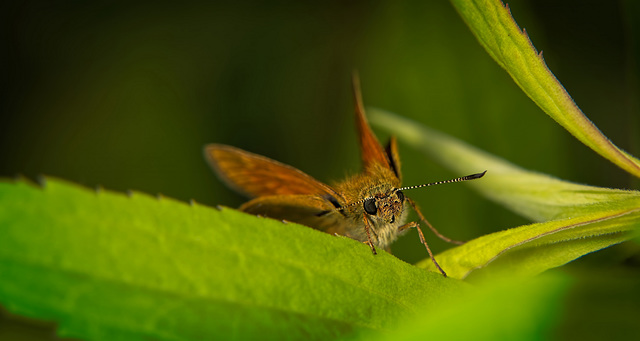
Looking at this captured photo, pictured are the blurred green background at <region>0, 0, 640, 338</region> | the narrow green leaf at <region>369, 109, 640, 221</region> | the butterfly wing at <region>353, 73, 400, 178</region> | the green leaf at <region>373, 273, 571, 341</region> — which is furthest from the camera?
the blurred green background at <region>0, 0, 640, 338</region>

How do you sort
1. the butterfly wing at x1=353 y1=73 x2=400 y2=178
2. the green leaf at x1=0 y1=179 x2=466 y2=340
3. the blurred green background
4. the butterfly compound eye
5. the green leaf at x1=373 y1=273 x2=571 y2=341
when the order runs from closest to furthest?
the green leaf at x1=373 y1=273 x2=571 y2=341 < the green leaf at x1=0 y1=179 x2=466 y2=340 < the butterfly wing at x1=353 y1=73 x2=400 y2=178 < the butterfly compound eye < the blurred green background

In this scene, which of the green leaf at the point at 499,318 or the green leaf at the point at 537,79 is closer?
the green leaf at the point at 499,318

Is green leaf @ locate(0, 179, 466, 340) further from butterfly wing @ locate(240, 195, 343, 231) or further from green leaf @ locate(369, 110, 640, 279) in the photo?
butterfly wing @ locate(240, 195, 343, 231)

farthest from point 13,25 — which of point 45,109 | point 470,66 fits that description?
point 470,66

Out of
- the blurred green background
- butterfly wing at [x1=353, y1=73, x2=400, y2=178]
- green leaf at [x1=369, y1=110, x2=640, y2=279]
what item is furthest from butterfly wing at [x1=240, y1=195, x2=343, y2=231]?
the blurred green background

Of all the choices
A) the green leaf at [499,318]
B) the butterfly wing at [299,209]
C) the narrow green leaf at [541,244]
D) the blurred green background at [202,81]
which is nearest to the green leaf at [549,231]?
the narrow green leaf at [541,244]

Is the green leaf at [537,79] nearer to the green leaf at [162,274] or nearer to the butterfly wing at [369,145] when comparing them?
the green leaf at [162,274]

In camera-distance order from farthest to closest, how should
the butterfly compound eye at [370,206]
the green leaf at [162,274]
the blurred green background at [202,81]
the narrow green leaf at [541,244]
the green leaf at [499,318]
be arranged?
the blurred green background at [202,81]
the butterfly compound eye at [370,206]
the narrow green leaf at [541,244]
the green leaf at [162,274]
the green leaf at [499,318]
